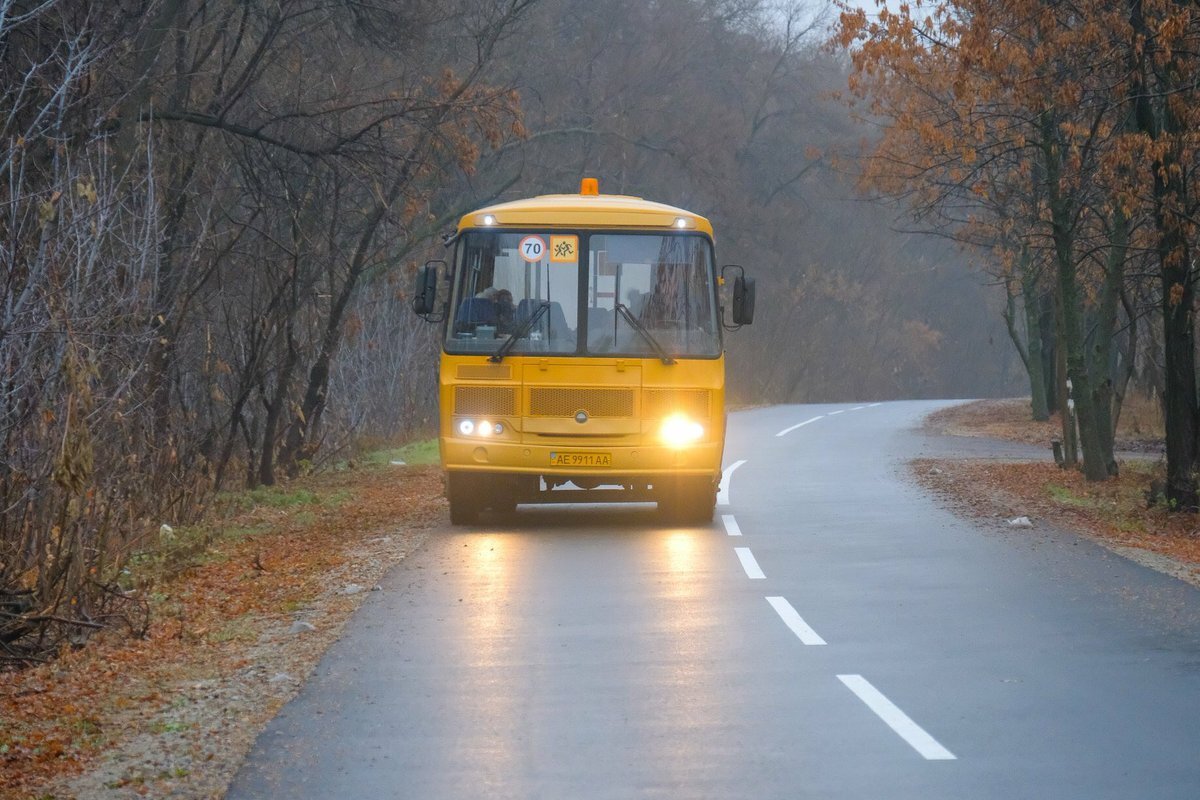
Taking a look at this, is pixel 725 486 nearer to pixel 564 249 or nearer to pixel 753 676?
pixel 564 249

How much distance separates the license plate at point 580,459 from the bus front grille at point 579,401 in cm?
40

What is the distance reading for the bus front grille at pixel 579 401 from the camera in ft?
55.5

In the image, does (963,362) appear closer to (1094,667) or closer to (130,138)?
(130,138)

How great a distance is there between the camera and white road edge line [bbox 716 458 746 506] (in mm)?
20859

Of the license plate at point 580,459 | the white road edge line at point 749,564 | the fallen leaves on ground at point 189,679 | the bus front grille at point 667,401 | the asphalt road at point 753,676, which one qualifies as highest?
the bus front grille at point 667,401

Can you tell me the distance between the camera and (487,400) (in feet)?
55.6

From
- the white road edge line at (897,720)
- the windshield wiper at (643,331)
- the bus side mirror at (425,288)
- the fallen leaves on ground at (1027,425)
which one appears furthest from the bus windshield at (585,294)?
the fallen leaves on ground at (1027,425)

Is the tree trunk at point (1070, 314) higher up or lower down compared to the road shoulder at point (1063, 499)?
higher up

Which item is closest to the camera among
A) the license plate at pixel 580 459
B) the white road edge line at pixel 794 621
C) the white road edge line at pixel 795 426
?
the white road edge line at pixel 794 621

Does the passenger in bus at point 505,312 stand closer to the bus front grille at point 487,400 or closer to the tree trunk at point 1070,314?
the bus front grille at point 487,400

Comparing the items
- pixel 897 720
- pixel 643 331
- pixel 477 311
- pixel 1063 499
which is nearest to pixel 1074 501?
pixel 1063 499

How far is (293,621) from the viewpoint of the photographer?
11414mm

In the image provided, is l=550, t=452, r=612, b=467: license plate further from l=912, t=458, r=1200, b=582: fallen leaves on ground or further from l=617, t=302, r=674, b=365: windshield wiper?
Answer: l=912, t=458, r=1200, b=582: fallen leaves on ground

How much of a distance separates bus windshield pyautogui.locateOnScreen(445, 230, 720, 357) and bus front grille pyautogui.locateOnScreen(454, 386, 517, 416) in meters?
0.40
